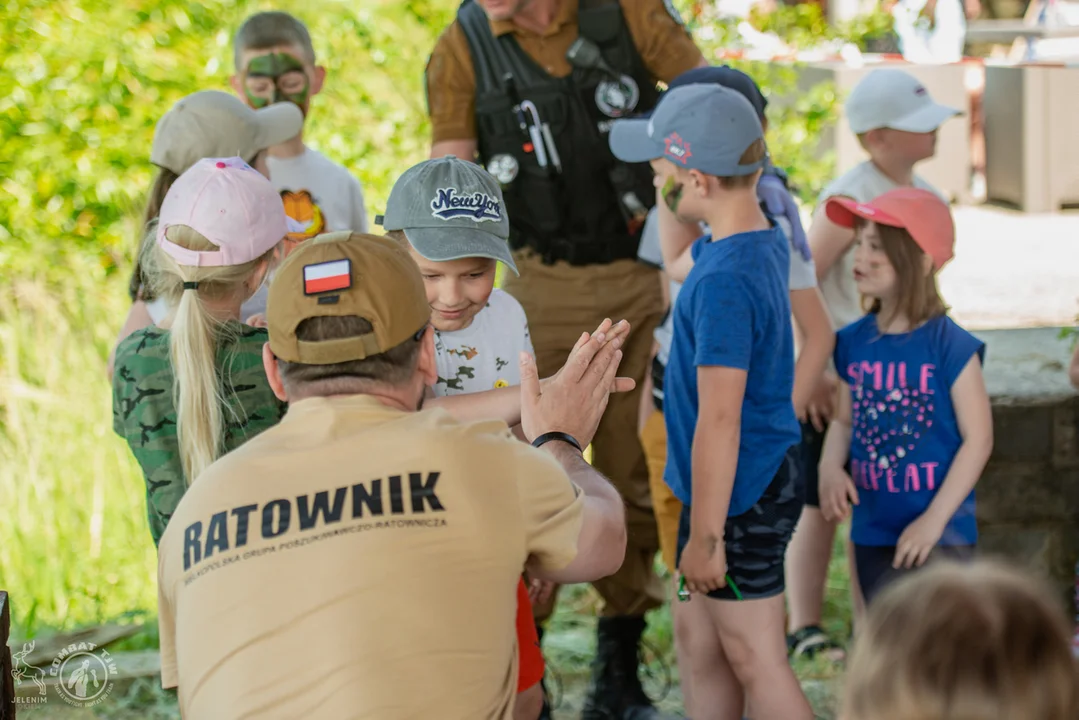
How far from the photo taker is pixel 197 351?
8.20 feet

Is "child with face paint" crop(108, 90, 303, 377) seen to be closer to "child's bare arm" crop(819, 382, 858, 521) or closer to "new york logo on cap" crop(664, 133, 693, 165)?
"new york logo on cap" crop(664, 133, 693, 165)

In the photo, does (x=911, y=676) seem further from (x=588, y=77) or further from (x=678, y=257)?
(x=588, y=77)

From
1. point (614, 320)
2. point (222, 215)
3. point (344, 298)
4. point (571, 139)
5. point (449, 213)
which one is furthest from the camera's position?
point (614, 320)

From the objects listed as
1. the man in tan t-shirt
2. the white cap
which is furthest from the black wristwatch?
the white cap

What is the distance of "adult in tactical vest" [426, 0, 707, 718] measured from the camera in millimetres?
3854

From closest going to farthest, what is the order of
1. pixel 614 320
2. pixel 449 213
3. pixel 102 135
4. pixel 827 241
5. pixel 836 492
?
1. pixel 449 213
2. pixel 836 492
3. pixel 827 241
4. pixel 614 320
5. pixel 102 135

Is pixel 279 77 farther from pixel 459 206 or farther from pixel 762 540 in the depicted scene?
pixel 762 540

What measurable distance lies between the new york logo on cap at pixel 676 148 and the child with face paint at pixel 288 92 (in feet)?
4.33

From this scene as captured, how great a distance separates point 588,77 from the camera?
3.87m

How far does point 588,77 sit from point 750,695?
6.08ft

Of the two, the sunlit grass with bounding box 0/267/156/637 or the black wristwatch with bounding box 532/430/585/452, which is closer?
the black wristwatch with bounding box 532/430/585/452

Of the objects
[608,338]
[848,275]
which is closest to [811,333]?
[848,275]

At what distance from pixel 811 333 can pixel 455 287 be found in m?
0.97

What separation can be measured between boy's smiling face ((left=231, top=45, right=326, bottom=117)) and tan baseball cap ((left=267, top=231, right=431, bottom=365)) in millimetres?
2253
